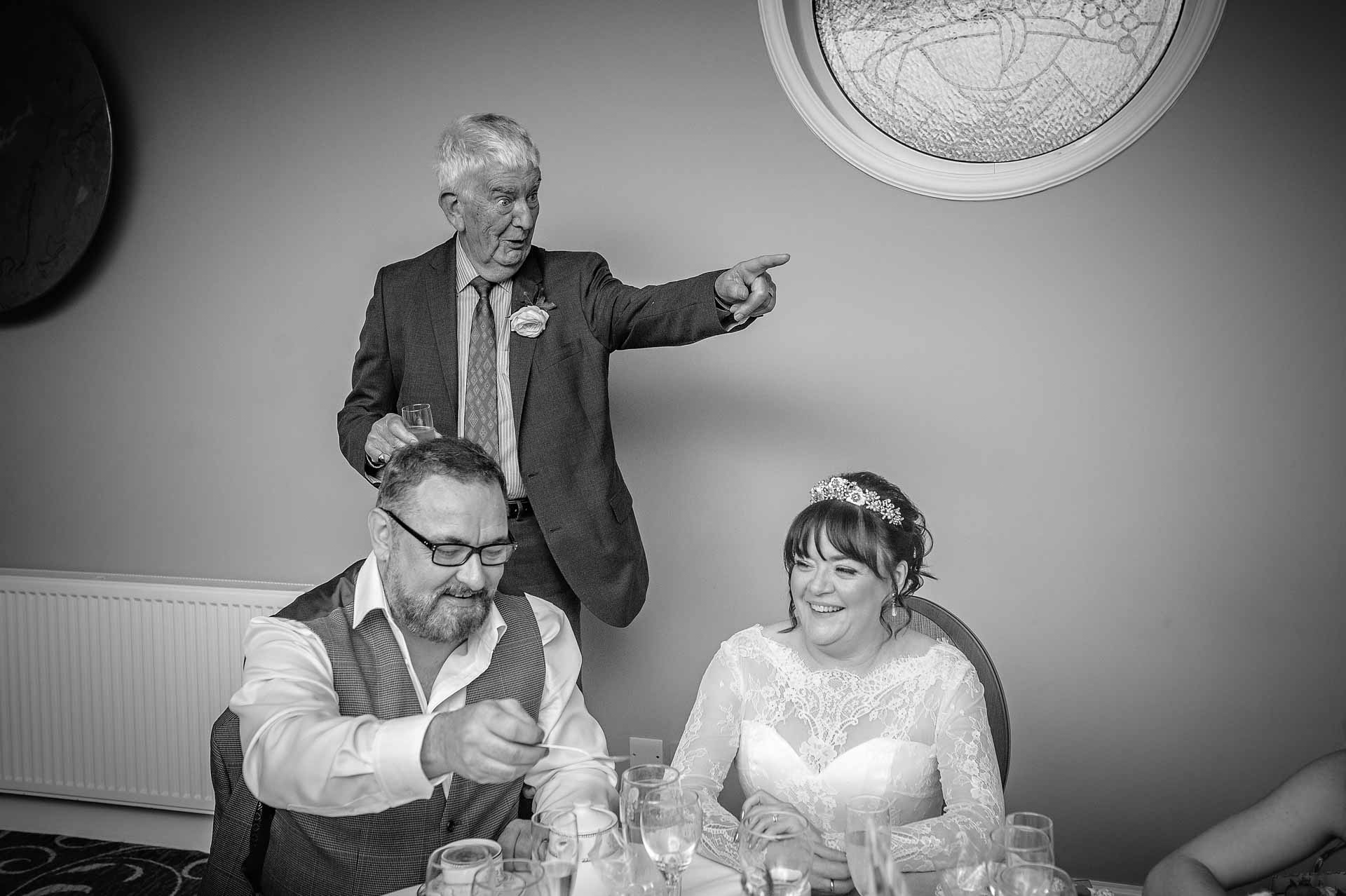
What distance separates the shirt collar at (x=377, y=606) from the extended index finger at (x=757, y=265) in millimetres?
931

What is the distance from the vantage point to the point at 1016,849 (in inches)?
49.6

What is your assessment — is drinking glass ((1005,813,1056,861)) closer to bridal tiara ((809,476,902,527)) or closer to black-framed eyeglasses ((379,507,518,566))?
black-framed eyeglasses ((379,507,518,566))

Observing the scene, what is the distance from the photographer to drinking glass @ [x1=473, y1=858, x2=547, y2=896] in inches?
45.7

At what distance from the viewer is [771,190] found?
128 inches

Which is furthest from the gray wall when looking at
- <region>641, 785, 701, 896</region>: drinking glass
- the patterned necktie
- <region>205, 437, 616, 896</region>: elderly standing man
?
<region>641, 785, 701, 896</region>: drinking glass

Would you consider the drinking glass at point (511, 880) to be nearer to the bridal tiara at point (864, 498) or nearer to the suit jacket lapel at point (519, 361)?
the bridal tiara at point (864, 498)

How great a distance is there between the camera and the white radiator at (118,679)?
11.4 feet

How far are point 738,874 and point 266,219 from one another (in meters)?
2.95

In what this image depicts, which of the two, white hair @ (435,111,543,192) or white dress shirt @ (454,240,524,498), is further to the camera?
white dress shirt @ (454,240,524,498)

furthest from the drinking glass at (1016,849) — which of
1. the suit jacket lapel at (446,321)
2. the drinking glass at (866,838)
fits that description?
the suit jacket lapel at (446,321)

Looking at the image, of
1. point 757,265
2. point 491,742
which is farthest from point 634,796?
point 757,265

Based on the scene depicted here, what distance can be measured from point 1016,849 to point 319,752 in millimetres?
913

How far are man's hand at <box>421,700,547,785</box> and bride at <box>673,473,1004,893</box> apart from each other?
2.86 ft

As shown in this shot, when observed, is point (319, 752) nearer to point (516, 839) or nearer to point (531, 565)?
point (516, 839)
